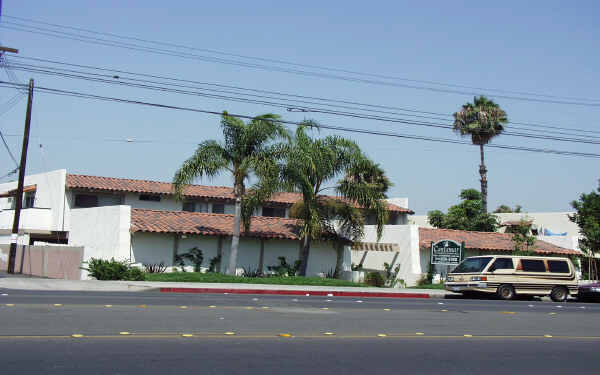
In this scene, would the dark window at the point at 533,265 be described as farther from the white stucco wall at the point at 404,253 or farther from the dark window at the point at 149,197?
the dark window at the point at 149,197

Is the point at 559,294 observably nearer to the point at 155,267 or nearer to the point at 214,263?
the point at 214,263

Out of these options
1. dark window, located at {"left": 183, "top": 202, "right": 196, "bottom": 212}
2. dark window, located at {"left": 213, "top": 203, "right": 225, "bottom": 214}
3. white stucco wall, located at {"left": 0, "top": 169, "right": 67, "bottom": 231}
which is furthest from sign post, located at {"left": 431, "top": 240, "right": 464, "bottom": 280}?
white stucco wall, located at {"left": 0, "top": 169, "right": 67, "bottom": 231}

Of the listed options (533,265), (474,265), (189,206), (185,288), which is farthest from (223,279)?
(189,206)

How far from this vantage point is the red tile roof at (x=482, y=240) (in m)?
37.4

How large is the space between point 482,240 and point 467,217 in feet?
48.2

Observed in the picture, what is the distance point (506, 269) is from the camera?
25359mm

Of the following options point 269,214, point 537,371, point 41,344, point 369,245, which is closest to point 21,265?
point 269,214

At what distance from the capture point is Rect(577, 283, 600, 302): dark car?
87.0ft

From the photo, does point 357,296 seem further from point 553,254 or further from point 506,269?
point 553,254

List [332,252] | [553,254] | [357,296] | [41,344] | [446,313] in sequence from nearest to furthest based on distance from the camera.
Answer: [41,344] < [446,313] < [357,296] < [332,252] < [553,254]

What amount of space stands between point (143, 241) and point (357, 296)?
38.0 feet

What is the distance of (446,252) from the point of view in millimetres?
31484

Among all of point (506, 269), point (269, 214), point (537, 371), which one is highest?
point (269, 214)

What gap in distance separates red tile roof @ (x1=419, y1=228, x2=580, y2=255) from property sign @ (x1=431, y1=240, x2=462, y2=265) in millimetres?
4012
